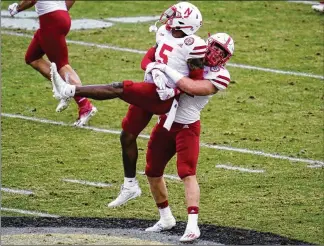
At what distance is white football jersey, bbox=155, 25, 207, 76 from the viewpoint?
31.3 feet

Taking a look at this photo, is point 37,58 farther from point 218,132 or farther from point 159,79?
point 159,79

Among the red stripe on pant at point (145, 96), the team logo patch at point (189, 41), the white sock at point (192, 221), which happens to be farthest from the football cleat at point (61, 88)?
the white sock at point (192, 221)

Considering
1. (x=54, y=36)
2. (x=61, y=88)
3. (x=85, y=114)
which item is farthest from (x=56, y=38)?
(x=61, y=88)

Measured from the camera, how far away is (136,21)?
18000 millimetres

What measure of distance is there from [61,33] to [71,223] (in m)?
3.70

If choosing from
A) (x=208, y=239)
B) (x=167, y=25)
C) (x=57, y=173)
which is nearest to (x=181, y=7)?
(x=167, y=25)

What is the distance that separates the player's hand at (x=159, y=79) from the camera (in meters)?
9.47

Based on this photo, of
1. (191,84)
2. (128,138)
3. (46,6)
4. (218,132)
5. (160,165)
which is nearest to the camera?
(191,84)

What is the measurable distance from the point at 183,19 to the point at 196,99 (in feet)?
2.10

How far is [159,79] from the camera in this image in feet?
31.1

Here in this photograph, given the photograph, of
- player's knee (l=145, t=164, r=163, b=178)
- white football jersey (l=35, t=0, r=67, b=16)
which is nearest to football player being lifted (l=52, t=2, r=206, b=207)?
player's knee (l=145, t=164, r=163, b=178)

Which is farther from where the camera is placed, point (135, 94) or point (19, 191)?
point (19, 191)

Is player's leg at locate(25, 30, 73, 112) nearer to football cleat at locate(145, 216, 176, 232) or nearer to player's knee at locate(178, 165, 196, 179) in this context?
football cleat at locate(145, 216, 176, 232)

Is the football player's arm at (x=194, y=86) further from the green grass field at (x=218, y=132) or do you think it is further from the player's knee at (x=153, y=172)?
the green grass field at (x=218, y=132)
